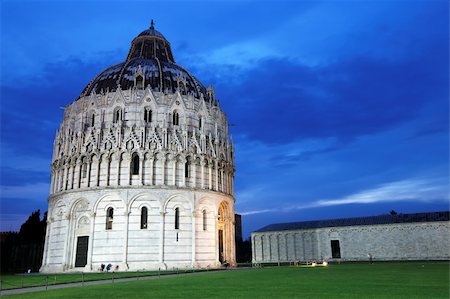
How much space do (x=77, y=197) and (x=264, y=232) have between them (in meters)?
35.3

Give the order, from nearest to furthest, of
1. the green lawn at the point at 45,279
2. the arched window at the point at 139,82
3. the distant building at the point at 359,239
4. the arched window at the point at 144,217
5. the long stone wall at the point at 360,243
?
the green lawn at the point at 45,279, the arched window at the point at 144,217, the arched window at the point at 139,82, the long stone wall at the point at 360,243, the distant building at the point at 359,239

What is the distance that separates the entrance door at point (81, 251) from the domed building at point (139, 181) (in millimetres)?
108

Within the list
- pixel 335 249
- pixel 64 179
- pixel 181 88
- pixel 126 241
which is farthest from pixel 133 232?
pixel 335 249

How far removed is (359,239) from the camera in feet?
191

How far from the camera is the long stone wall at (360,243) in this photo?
5281cm

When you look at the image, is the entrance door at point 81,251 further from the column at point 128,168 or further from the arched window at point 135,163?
the arched window at point 135,163

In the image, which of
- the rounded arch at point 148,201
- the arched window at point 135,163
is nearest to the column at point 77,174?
the arched window at point 135,163

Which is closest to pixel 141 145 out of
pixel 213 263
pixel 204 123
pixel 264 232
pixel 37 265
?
pixel 204 123

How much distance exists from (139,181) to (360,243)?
35290 millimetres

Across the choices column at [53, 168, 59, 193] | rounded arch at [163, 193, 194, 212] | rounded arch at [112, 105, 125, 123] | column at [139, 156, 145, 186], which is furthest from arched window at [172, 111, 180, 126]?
column at [53, 168, 59, 193]

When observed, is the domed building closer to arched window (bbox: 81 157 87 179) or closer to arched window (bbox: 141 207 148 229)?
arched window (bbox: 81 157 87 179)

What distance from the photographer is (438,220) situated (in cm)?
5297

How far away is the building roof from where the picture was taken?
5452 cm

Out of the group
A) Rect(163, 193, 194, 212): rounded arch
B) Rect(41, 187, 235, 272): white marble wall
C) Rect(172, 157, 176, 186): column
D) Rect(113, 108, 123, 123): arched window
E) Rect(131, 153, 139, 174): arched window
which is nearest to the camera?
Rect(41, 187, 235, 272): white marble wall
